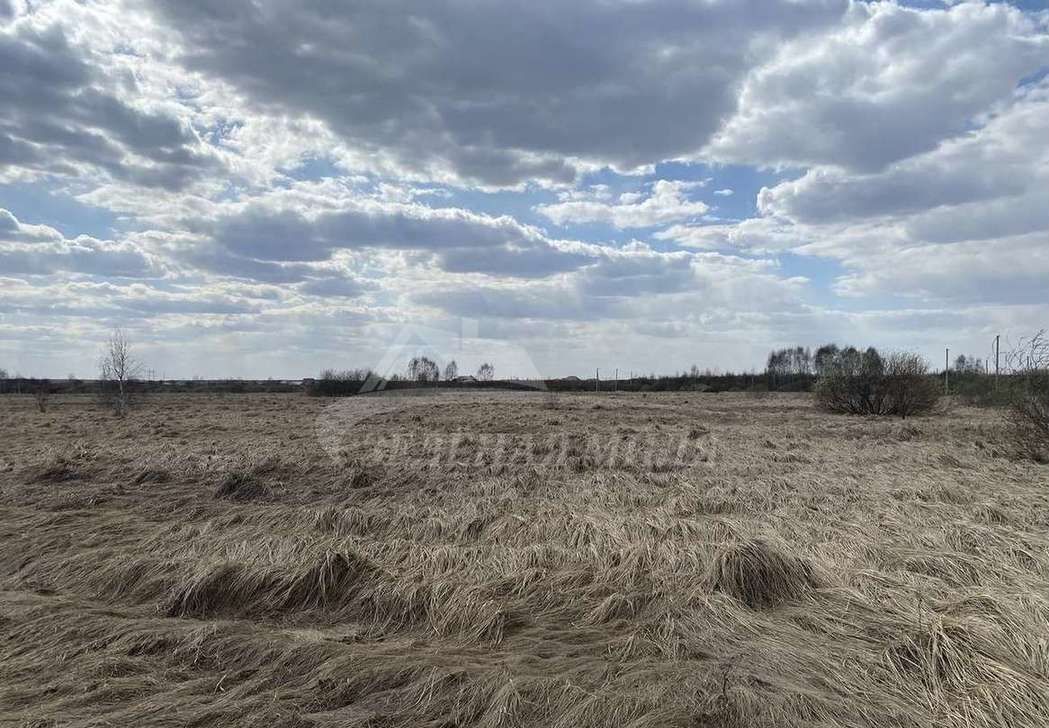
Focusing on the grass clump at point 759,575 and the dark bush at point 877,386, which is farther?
Result: the dark bush at point 877,386

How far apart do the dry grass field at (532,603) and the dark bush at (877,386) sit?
2215 cm

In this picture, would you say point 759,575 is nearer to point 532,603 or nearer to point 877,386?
point 532,603

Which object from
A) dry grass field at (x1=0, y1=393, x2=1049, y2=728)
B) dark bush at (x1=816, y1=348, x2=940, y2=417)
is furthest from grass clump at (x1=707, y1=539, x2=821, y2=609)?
dark bush at (x1=816, y1=348, x2=940, y2=417)

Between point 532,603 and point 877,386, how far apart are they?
31391 millimetres

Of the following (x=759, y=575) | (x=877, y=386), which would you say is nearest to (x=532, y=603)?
(x=759, y=575)

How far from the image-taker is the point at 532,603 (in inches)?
212

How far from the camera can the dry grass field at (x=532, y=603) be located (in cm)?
376

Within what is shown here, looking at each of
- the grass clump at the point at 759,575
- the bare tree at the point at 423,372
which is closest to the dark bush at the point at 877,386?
the bare tree at the point at 423,372

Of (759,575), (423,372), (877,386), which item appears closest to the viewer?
(759,575)

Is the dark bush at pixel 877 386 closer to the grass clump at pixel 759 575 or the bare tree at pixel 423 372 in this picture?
the bare tree at pixel 423 372

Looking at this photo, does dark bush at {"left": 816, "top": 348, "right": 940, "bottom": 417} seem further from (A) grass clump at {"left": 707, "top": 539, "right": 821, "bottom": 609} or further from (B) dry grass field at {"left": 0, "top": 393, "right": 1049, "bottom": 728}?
(A) grass clump at {"left": 707, "top": 539, "right": 821, "bottom": 609}

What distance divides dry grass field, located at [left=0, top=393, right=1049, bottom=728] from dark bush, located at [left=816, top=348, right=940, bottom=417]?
22.1m

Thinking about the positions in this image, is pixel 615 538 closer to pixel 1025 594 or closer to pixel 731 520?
pixel 731 520

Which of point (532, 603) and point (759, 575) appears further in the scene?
point (759, 575)
